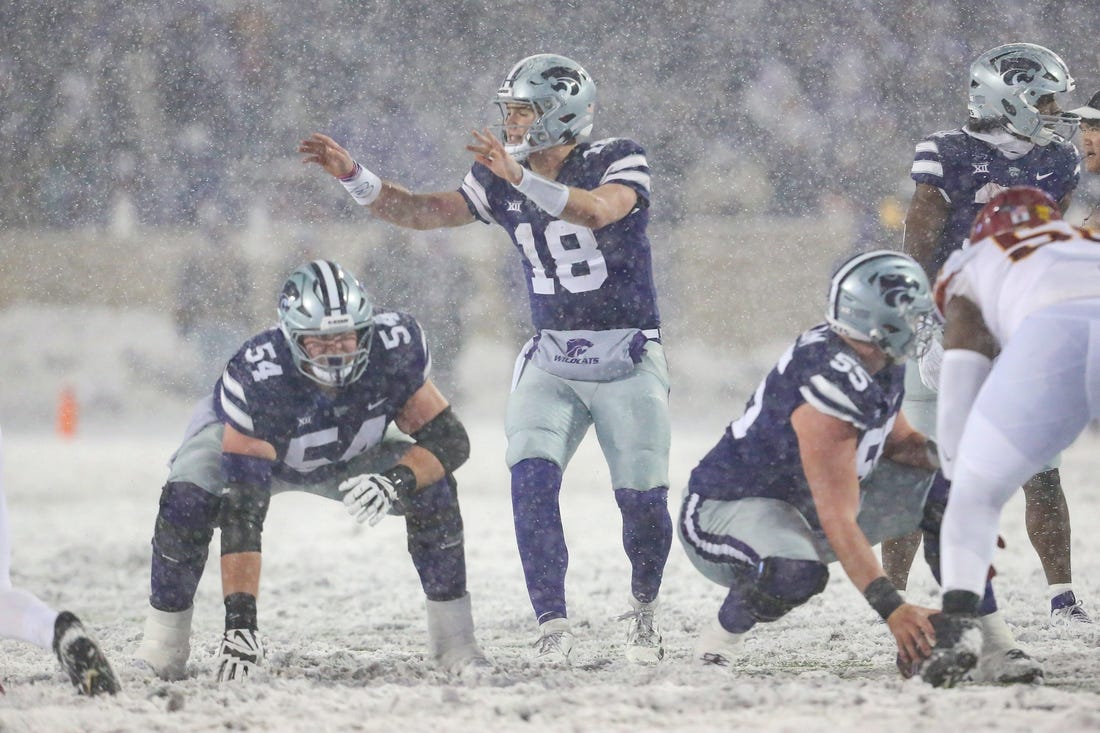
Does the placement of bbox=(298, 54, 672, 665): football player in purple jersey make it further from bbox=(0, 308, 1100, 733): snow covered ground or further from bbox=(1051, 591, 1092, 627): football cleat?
bbox=(1051, 591, 1092, 627): football cleat

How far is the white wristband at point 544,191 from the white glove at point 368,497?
2.80 feet

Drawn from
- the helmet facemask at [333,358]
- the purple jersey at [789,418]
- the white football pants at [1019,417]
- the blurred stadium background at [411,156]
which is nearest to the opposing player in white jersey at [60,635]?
the helmet facemask at [333,358]

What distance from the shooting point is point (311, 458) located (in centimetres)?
352

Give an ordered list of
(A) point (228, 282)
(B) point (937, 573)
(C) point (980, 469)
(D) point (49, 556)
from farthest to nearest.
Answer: (A) point (228, 282)
(D) point (49, 556)
(B) point (937, 573)
(C) point (980, 469)

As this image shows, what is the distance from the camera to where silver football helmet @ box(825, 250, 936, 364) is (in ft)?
10.2

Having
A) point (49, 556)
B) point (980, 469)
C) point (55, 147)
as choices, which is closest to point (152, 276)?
point (55, 147)

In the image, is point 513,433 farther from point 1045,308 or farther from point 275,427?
point 1045,308

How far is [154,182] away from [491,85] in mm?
2561

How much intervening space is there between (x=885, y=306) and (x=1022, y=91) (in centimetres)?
129

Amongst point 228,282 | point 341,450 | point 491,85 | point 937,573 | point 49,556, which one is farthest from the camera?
point 491,85

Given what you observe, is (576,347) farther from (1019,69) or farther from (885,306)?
(1019,69)

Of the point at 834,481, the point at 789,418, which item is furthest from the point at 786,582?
the point at 789,418

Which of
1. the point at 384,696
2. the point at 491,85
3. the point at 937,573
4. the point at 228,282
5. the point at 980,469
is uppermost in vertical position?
the point at 491,85

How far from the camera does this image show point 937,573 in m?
3.22
